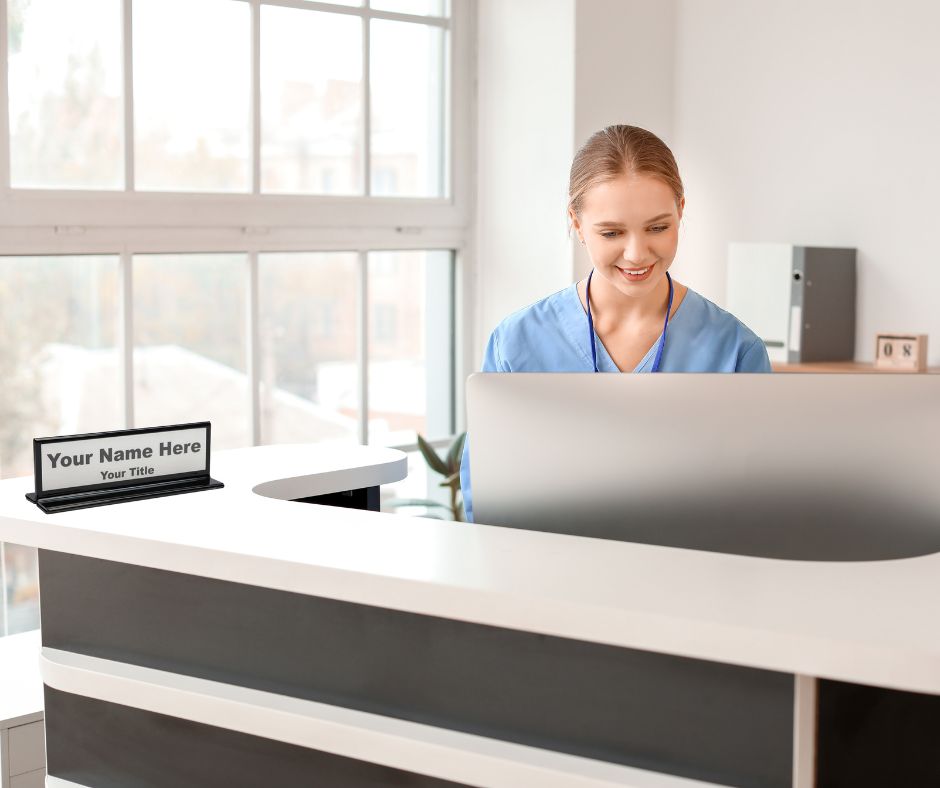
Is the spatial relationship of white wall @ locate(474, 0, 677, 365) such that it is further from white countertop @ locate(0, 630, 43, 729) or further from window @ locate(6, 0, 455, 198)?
white countertop @ locate(0, 630, 43, 729)

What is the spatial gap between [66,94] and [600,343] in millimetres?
1794

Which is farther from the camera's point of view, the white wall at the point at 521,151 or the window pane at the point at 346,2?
the white wall at the point at 521,151

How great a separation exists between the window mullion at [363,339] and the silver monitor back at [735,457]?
93.1 inches

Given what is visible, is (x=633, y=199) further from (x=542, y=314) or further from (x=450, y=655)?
(x=450, y=655)

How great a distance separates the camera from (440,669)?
55.8 inches

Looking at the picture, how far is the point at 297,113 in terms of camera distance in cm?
361

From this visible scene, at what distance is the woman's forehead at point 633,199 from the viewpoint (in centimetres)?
195

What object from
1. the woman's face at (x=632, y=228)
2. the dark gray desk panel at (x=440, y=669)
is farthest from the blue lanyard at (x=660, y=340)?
the dark gray desk panel at (x=440, y=669)

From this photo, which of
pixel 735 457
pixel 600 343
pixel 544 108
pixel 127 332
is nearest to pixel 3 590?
pixel 127 332

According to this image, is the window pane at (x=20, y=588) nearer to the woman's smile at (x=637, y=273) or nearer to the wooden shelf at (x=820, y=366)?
the woman's smile at (x=637, y=273)

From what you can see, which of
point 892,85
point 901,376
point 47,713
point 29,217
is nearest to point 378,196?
point 29,217

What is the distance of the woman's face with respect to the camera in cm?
195

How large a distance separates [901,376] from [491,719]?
64 cm

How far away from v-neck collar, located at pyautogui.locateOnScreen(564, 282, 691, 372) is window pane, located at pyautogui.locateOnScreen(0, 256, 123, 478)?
1619 mm
